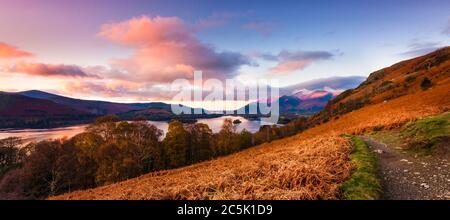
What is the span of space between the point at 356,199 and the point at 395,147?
28.9 feet

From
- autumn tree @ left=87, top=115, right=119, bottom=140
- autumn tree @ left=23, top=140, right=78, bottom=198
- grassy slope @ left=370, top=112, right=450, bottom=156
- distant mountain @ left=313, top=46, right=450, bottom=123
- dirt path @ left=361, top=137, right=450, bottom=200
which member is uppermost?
distant mountain @ left=313, top=46, right=450, bottom=123

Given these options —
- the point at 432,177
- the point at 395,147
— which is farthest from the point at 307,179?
the point at 395,147

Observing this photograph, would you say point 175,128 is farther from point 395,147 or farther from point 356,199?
point 356,199

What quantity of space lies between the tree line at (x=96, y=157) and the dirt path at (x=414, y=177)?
39.4 metres

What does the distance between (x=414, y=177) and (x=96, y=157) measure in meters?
47.4

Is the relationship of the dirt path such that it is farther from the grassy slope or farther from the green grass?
the grassy slope

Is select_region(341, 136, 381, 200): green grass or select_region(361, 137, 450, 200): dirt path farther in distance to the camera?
select_region(361, 137, 450, 200): dirt path

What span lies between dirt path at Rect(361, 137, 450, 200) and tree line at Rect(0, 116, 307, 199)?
129ft

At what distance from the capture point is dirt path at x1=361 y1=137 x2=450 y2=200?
7.29 metres

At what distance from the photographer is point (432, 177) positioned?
840 cm

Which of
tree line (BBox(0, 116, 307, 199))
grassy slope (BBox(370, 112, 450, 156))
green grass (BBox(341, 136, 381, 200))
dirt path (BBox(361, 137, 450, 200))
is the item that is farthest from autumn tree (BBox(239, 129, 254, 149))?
green grass (BBox(341, 136, 381, 200))
